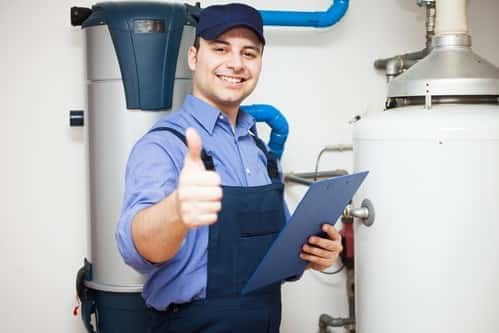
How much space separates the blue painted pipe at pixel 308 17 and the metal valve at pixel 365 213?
776mm

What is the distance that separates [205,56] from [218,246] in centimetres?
43

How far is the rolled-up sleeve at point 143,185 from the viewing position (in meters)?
0.99

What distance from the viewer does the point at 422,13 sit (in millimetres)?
2217

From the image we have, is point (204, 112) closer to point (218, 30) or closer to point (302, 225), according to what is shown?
point (218, 30)

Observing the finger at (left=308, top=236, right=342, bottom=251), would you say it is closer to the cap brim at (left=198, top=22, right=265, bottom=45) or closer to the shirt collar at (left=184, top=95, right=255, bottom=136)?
the shirt collar at (left=184, top=95, right=255, bottom=136)

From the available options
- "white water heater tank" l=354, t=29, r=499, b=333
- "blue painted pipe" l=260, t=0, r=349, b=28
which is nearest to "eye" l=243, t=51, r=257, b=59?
"white water heater tank" l=354, t=29, r=499, b=333

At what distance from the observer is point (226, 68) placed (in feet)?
4.12

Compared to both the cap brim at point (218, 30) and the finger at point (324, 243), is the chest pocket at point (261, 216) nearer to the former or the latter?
the finger at point (324, 243)

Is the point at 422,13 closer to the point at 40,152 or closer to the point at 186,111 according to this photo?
the point at 186,111

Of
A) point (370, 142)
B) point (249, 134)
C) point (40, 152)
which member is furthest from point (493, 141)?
point (40, 152)

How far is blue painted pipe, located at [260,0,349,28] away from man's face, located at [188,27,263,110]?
68 cm

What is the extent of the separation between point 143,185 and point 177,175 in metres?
0.09

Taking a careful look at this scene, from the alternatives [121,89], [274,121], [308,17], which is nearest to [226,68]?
[121,89]

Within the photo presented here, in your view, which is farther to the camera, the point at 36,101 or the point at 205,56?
the point at 36,101
